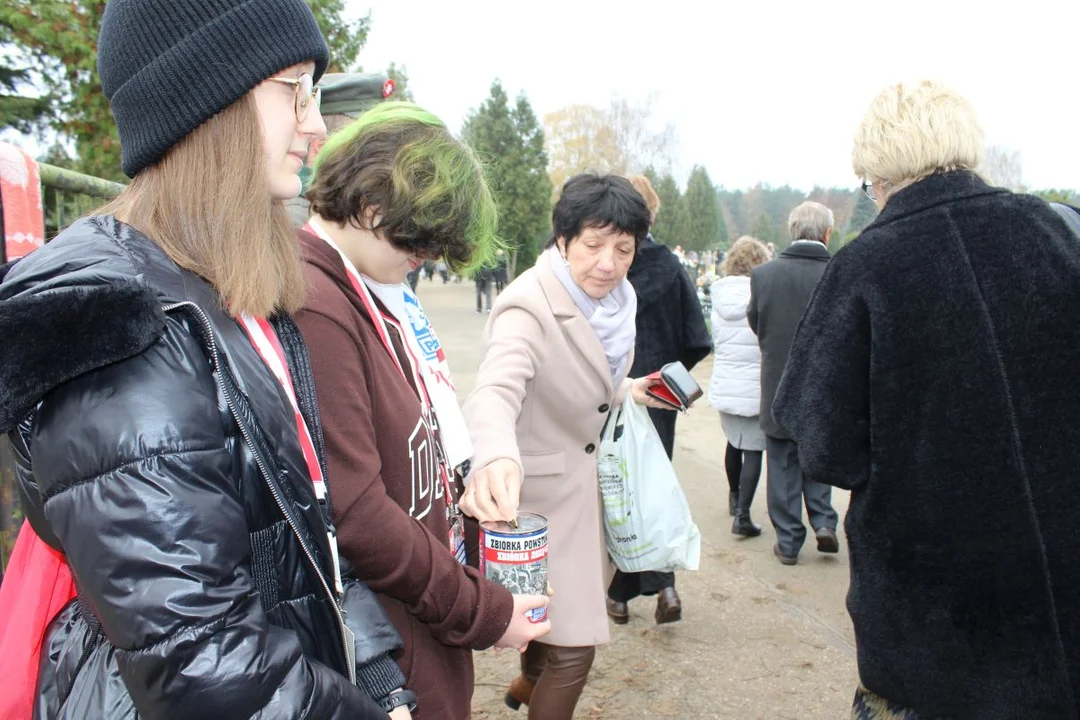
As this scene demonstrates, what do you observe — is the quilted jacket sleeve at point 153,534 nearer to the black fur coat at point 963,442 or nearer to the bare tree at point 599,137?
the black fur coat at point 963,442

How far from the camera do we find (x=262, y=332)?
1227 mm

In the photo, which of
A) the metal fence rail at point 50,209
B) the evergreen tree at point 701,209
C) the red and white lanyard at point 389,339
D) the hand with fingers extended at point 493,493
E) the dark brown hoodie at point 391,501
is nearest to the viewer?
the dark brown hoodie at point 391,501

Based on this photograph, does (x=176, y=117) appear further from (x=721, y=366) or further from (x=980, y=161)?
(x=721, y=366)

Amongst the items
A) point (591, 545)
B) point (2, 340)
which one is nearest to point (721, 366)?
point (591, 545)

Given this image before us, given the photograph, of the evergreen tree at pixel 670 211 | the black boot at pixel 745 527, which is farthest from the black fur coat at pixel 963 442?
the evergreen tree at pixel 670 211

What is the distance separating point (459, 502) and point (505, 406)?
443 mm

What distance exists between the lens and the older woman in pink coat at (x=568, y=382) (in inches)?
103

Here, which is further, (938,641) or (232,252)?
(938,641)

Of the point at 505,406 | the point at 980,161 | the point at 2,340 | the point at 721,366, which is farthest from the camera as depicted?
the point at 721,366

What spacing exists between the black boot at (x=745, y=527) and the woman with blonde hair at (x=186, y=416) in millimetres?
4376

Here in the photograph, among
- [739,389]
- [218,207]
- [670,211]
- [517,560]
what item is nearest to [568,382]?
[517,560]

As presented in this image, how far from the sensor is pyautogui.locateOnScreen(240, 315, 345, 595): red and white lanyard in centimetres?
120

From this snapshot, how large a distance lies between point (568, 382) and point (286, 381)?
1.55 m

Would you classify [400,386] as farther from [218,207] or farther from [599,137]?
[599,137]
